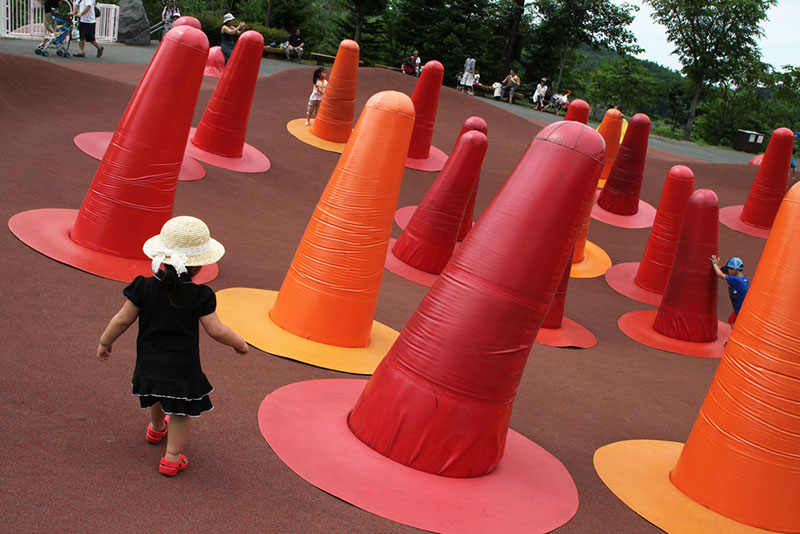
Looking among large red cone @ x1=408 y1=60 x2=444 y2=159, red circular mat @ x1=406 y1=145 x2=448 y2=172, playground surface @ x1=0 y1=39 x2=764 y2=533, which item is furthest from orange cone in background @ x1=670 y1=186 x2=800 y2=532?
red circular mat @ x1=406 y1=145 x2=448 y2=172

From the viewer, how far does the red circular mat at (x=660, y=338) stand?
908 centimetres

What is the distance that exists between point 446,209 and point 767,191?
7.63m

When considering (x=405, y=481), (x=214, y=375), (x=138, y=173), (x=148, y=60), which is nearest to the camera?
(x=405, y=481)

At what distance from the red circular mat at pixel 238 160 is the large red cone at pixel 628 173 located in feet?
22.6

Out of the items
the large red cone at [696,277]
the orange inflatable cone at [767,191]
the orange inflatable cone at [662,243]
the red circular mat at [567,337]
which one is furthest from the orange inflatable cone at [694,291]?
Answer: the orange inflatable cone at [767,191]

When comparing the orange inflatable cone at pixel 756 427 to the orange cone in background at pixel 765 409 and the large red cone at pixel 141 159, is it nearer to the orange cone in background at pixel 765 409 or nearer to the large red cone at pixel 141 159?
the orange cone in background at pixel 765 409

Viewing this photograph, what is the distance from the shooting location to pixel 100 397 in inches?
165

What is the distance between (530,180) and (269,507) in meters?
2.46

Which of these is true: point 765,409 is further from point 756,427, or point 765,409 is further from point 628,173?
point 628,173

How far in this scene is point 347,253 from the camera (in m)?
5.94

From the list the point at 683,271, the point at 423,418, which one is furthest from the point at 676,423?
the point at 423,418

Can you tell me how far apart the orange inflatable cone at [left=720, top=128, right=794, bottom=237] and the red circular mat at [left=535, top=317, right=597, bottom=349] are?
21.4ft

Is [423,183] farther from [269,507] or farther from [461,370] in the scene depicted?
[269,507]

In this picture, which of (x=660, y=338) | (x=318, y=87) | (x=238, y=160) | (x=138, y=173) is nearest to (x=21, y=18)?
(x=318, y=87)
